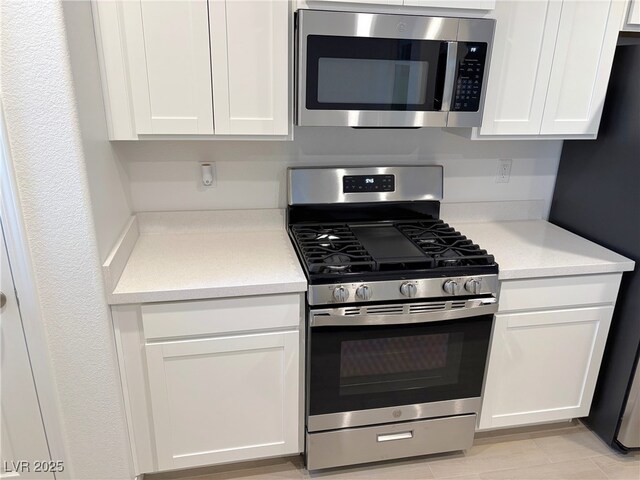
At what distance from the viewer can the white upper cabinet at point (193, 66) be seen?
1.59 metres

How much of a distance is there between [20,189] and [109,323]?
1.62ft

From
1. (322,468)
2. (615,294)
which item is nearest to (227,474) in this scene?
(322,468)

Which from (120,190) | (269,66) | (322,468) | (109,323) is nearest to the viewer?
(109,323)

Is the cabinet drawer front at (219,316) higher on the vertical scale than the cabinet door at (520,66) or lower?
lower

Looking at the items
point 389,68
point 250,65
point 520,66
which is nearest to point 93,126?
point 250,65

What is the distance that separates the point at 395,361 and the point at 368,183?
0.77 m

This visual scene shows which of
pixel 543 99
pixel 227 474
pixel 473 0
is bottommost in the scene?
pixel 227 474

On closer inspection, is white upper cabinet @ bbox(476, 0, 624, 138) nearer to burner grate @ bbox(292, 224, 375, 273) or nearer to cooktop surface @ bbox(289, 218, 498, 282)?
cooktop surface @ bbox(289, 218, 498, 282)

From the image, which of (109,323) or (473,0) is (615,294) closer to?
(473,0)

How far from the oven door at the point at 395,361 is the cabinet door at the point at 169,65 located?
83 centimetres

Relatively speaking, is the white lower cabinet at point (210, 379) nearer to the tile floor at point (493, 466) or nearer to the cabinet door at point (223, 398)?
the cabinet door at point (223, 398)

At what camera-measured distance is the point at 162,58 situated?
5.38 ft

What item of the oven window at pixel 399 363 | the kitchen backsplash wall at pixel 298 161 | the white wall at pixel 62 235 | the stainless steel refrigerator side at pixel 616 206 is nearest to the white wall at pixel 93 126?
Answer: the white wall at pixel 62 235

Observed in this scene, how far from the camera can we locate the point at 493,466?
2.10 metres
